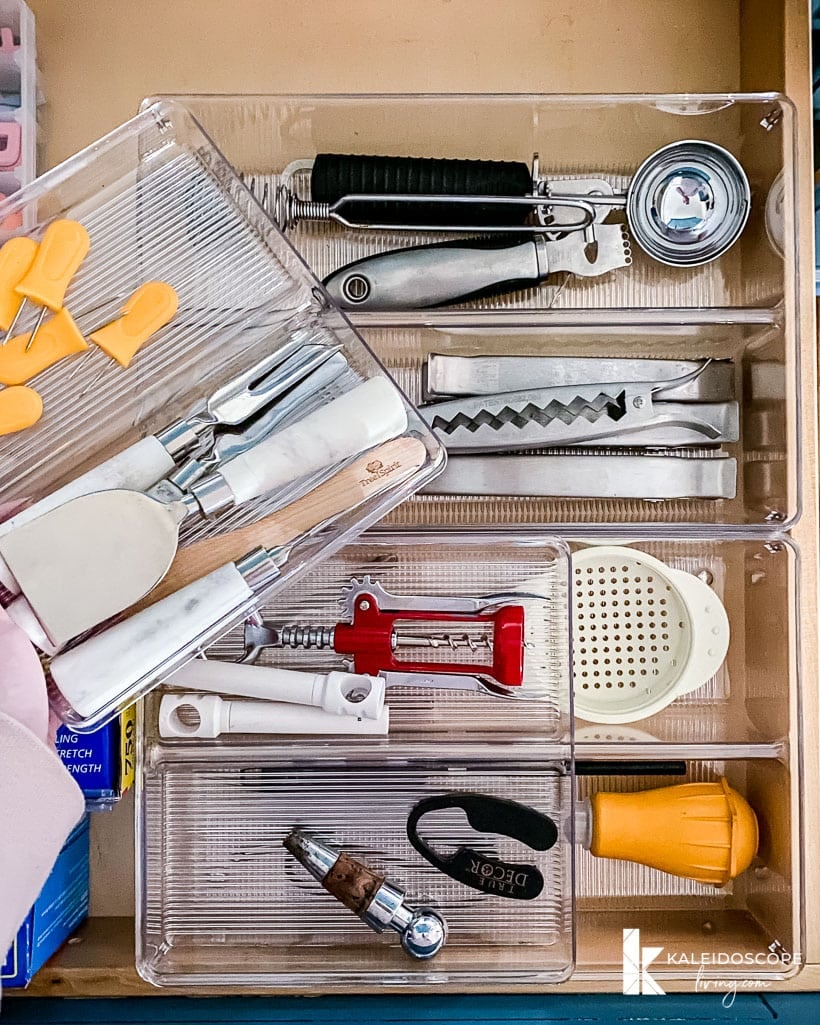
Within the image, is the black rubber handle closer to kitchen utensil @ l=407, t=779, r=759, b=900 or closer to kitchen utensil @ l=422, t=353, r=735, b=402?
kitchen utensil @ l=422, t=353, r=735, b=402

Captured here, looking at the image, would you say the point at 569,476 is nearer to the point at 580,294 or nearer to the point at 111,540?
the point at 580,294

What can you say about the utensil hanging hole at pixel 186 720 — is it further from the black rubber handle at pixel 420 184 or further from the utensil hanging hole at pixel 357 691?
the black rubber handle at pixel 420 184

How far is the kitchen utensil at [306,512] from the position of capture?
672 millimetres

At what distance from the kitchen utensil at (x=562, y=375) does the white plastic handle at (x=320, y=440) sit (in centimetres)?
21

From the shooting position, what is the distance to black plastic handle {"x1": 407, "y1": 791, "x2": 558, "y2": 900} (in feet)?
2.70

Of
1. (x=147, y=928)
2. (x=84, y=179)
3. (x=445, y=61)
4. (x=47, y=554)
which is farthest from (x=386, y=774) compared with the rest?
(x=445, y=61)

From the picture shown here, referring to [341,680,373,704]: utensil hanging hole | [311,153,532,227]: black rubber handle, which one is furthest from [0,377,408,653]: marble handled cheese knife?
[311,153,532,227]: black rubber handle

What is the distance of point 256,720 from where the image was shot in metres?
0.83

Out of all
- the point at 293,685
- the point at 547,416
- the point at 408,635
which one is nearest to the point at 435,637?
the point at 408,635

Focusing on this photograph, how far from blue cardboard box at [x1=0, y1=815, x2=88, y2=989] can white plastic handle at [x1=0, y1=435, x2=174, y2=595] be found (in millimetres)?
338

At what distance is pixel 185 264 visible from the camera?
2.43 ft

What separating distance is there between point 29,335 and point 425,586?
41cm

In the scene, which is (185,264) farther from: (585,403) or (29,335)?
(585,403)

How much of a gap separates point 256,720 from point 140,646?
21 centimetres
